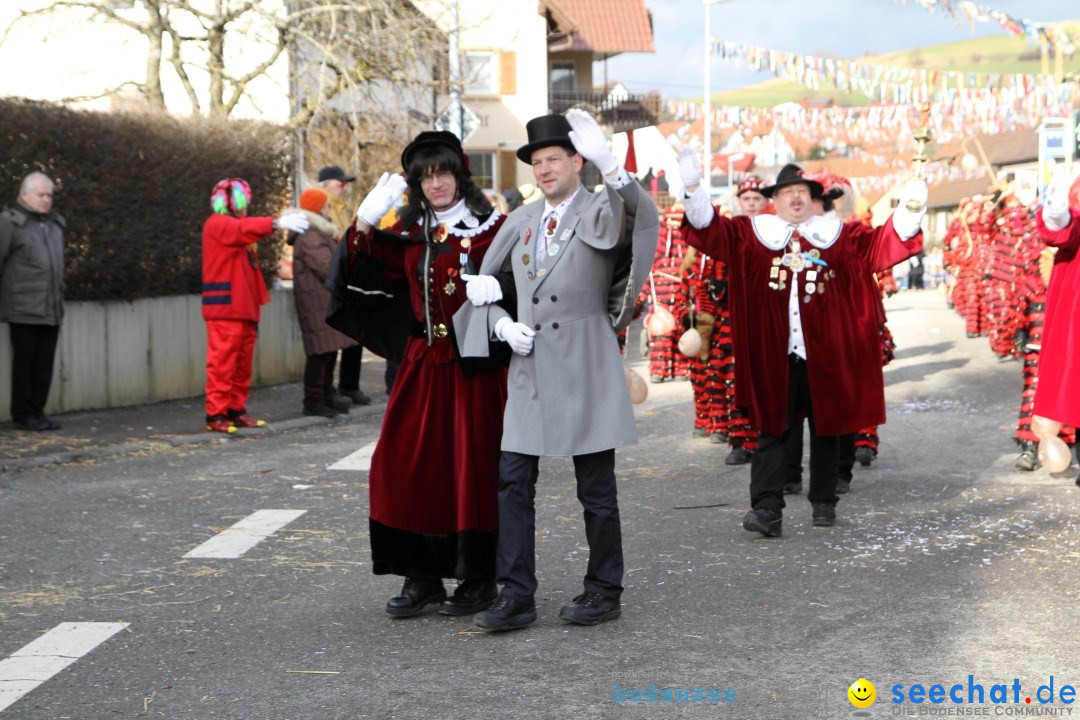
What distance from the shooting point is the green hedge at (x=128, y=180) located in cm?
1155

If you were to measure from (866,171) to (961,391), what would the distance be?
171 ft

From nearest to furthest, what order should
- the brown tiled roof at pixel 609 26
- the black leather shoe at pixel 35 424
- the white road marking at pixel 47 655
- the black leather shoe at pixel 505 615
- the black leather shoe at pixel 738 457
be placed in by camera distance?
the white road marking at pixel 47 655 < the black leather shoe at pixel 505 615 < the black leather shoe at pixel 738 457 < the black leather shoe at pixel 35 424 < the brown tiled roof at pixel 609 26

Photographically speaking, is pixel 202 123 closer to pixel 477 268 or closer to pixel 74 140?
pixel 74 140

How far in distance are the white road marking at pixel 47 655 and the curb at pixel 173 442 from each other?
420 cm

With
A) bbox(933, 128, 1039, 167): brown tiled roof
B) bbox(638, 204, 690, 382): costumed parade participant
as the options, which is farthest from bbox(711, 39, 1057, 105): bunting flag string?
bbox(933, 128, 1039, 167): brown tiled roof

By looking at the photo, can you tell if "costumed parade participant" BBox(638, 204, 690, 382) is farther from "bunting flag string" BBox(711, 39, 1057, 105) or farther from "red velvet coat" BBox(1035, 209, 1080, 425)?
"bunting flag string" BBox(711, 39, 1057, 105)

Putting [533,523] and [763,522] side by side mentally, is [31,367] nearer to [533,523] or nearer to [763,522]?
[763,522]

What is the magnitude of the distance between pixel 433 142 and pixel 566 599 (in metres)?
1.92

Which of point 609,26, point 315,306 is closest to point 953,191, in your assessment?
point 609,26

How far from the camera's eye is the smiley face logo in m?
4.36

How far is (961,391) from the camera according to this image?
1379 centimetres

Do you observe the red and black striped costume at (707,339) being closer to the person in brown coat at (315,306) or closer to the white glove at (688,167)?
the person in brown coat at (315,306)

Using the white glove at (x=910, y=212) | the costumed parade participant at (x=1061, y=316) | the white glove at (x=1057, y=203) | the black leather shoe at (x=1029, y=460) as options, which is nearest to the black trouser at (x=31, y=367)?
the white glove at (x=910, y=212)

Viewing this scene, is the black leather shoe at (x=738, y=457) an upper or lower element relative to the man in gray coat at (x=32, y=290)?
lower
